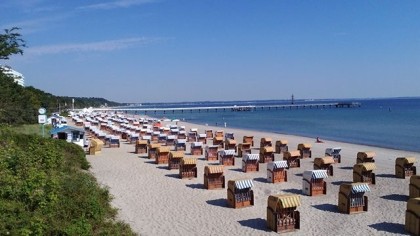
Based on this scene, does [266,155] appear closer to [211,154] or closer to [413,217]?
[211,154]

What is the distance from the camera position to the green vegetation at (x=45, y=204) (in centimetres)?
736

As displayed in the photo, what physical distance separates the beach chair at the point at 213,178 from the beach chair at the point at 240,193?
2.03 meters

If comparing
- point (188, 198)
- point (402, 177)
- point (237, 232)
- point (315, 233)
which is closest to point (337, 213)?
point (315, 233)

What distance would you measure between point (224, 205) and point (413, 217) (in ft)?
15.3

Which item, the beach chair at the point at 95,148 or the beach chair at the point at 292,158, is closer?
the beach chair at the point at 292,158

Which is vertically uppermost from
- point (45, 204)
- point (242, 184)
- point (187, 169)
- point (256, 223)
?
point (45, 204)

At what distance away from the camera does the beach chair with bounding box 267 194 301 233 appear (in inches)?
369

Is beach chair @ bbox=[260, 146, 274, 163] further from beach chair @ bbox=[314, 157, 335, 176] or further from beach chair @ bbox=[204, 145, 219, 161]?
beach chair @ bbox=[314, 157, 335, 176]

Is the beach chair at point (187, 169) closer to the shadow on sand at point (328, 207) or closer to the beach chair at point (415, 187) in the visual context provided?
the shadow on sand at point (328, 207)

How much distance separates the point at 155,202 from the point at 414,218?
6502 mm

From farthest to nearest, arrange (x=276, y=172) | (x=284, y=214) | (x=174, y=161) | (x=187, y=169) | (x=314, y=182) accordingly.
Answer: (x=174, y=161)
(x=187, y=169)
(x=276, y=172)
(x=314, y=182)
(x=284, y=214)

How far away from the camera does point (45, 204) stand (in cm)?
849

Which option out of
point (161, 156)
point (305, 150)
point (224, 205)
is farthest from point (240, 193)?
point (305, 150)

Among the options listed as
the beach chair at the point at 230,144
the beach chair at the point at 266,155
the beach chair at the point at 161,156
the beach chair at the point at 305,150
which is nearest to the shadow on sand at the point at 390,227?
the beach chair at the point at 266,155
